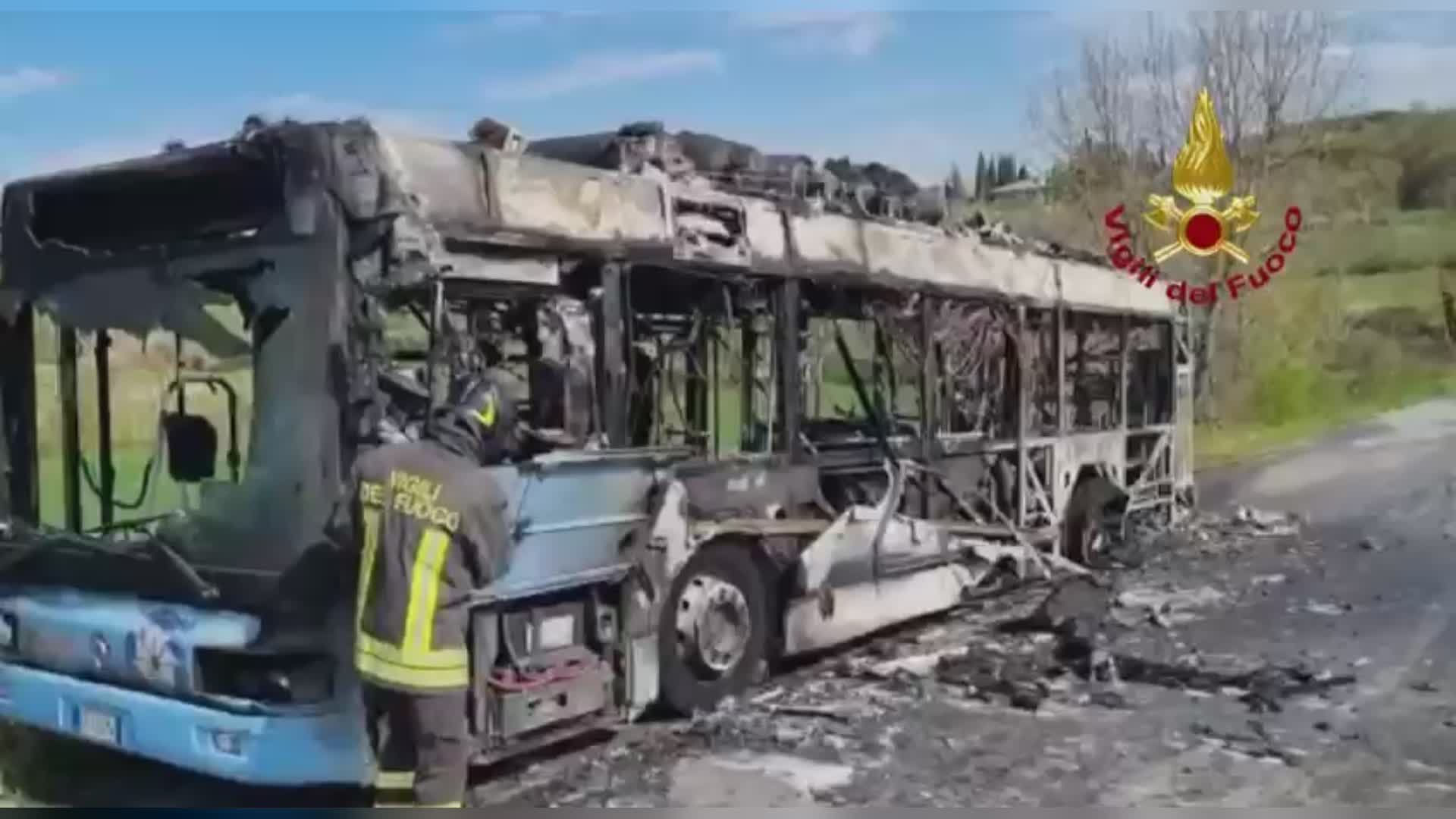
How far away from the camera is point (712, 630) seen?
496 centimetres

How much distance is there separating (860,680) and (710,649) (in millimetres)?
714

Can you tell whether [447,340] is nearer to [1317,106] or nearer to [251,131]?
[251,131]

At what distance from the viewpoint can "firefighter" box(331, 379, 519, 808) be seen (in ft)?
11.7

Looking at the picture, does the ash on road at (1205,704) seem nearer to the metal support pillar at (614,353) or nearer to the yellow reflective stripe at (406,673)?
the yellow reflective stripe at (406,673)

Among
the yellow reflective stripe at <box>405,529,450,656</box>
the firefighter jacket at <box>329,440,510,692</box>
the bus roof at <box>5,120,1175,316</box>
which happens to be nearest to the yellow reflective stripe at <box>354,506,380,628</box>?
the firefighter jacket at <box>329,440,510,692</box>

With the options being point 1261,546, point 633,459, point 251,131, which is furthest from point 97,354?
point 1261,546

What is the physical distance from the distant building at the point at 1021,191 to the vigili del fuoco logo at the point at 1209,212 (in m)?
0.35

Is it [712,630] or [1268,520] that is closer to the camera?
[712,630]

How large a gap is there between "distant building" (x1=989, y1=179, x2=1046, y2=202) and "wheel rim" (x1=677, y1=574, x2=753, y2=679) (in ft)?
5.11

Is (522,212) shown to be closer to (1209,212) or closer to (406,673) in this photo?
(406,673)

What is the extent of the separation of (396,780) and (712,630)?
58.8 inches

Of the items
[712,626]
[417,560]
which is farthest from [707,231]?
[417,560]

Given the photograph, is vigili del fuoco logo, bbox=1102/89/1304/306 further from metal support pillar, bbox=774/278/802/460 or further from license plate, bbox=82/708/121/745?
license plate, bbox=82/708/121/745

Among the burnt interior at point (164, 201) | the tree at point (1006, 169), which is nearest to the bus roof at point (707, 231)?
the burnt interior at point (164, 201)
